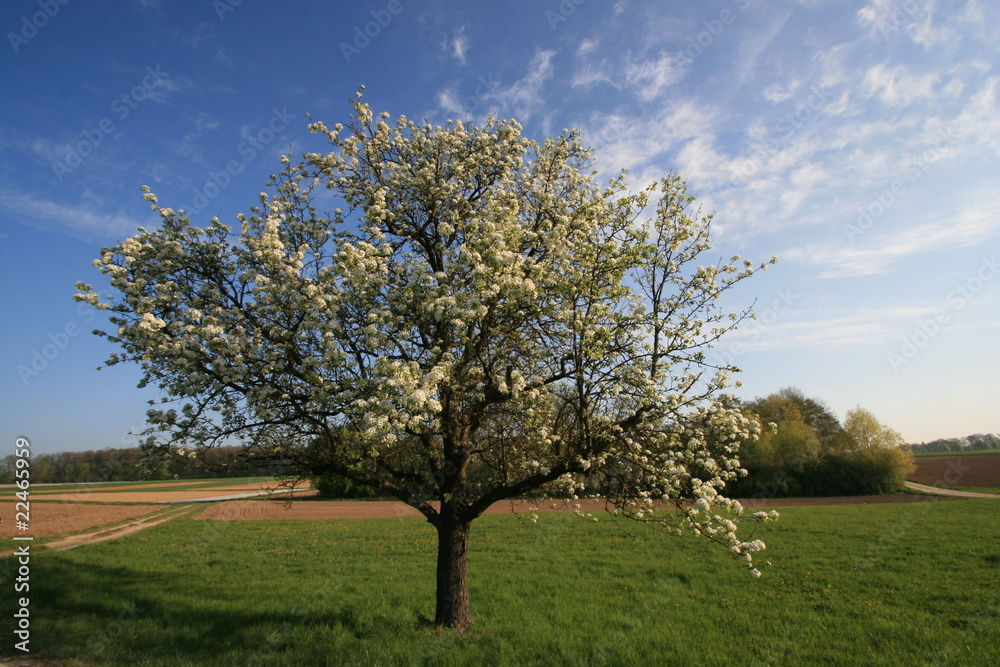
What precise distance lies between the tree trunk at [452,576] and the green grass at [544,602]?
63cm

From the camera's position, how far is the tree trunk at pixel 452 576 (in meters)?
11.9

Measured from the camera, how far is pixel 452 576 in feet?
39.0

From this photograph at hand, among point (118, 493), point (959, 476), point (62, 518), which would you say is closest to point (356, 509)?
point (62, 518)

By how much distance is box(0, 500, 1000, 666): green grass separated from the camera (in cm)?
1063

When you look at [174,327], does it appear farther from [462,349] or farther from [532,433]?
[532,433]

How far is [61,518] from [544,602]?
5520 cm

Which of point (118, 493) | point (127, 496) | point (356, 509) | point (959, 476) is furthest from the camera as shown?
point (118, 493)

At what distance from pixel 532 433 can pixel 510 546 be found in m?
15.8

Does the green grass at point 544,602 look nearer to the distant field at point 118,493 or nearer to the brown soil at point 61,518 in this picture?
the brown soil at point 61,518

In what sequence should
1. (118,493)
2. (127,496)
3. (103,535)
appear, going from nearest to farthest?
(103,535), (127,496), (118,493)

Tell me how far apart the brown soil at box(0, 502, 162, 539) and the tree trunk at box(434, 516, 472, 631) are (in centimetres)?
3435

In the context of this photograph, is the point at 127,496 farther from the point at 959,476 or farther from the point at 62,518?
the point at 959,476

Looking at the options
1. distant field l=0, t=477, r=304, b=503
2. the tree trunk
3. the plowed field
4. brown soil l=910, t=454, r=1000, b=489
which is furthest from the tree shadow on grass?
brown soil l=910, t=454, r=1000, b=489

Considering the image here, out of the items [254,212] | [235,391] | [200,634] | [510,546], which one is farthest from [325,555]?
[254,212]
